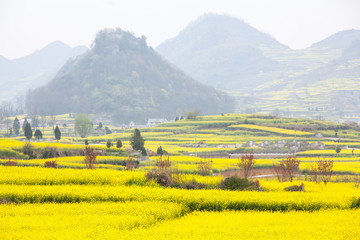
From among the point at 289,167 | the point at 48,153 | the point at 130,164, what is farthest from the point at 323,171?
the point at 48,153

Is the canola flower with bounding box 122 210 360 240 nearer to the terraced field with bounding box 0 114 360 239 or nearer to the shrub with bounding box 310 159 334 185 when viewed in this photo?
the terraced field with bounding box 0 114 360 239

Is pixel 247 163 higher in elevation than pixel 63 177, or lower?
lower

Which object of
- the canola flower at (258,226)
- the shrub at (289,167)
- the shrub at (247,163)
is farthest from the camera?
the shrub at (247,163)

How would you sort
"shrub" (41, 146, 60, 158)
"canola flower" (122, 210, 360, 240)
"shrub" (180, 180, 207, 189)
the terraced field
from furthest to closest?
"shrub" (41, 146, 60, 158)
"shrub" (180, 180, 207, 189)
the terraced field
"canola flower" (122, 210, 360, 240)

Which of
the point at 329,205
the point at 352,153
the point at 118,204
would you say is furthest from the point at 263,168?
the point at 118,204

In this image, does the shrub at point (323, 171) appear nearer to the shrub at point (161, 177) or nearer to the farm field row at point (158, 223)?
Result: the farm field row at point (158, 223)

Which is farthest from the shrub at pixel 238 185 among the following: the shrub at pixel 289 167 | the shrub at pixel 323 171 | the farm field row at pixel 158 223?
the shrub at pixel 323 171

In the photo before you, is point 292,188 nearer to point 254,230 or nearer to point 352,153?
point 254,230

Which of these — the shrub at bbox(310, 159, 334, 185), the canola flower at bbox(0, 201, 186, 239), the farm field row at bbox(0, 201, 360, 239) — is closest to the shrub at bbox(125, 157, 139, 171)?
the shrub at bbox(310, 159, 334, 185)

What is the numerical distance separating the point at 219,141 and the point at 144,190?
6002 cm

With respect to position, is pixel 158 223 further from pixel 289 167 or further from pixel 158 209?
pixel 289 167

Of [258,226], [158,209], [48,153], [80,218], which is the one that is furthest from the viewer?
[48,153]

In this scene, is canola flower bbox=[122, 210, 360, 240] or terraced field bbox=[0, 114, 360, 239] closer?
canola flower bbox=[122, 210, 360, 240]

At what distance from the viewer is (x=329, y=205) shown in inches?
747
